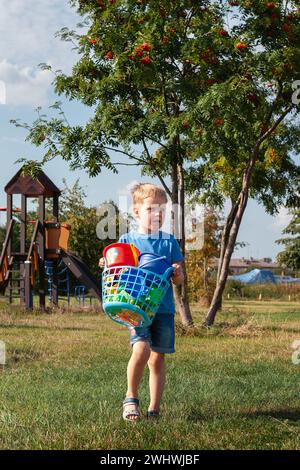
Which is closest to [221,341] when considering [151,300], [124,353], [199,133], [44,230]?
[124,353]

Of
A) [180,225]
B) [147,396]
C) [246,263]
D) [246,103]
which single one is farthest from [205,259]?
[246,263]

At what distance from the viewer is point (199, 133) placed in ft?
35.9

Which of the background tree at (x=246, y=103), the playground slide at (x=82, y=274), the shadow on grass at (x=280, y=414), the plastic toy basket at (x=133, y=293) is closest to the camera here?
the plastic toy basket at (x=133, y=293)

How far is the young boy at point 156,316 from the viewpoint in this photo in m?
4.26

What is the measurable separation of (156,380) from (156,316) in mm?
394

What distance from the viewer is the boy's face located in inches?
168

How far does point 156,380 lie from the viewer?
14.3ft

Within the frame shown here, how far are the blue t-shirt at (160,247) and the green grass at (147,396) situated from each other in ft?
2.22

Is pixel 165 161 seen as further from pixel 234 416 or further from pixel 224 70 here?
pixel 234 416

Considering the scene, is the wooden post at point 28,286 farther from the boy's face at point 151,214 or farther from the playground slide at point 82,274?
the boy's face at point 151,214

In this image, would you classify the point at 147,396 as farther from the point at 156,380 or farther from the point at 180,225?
the point at 180,225

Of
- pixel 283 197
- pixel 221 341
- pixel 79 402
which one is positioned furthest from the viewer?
pixel 283 197

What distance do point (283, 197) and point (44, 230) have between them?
20.3ft

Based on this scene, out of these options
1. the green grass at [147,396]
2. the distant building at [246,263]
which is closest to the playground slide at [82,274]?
the green grass at [147,396]
